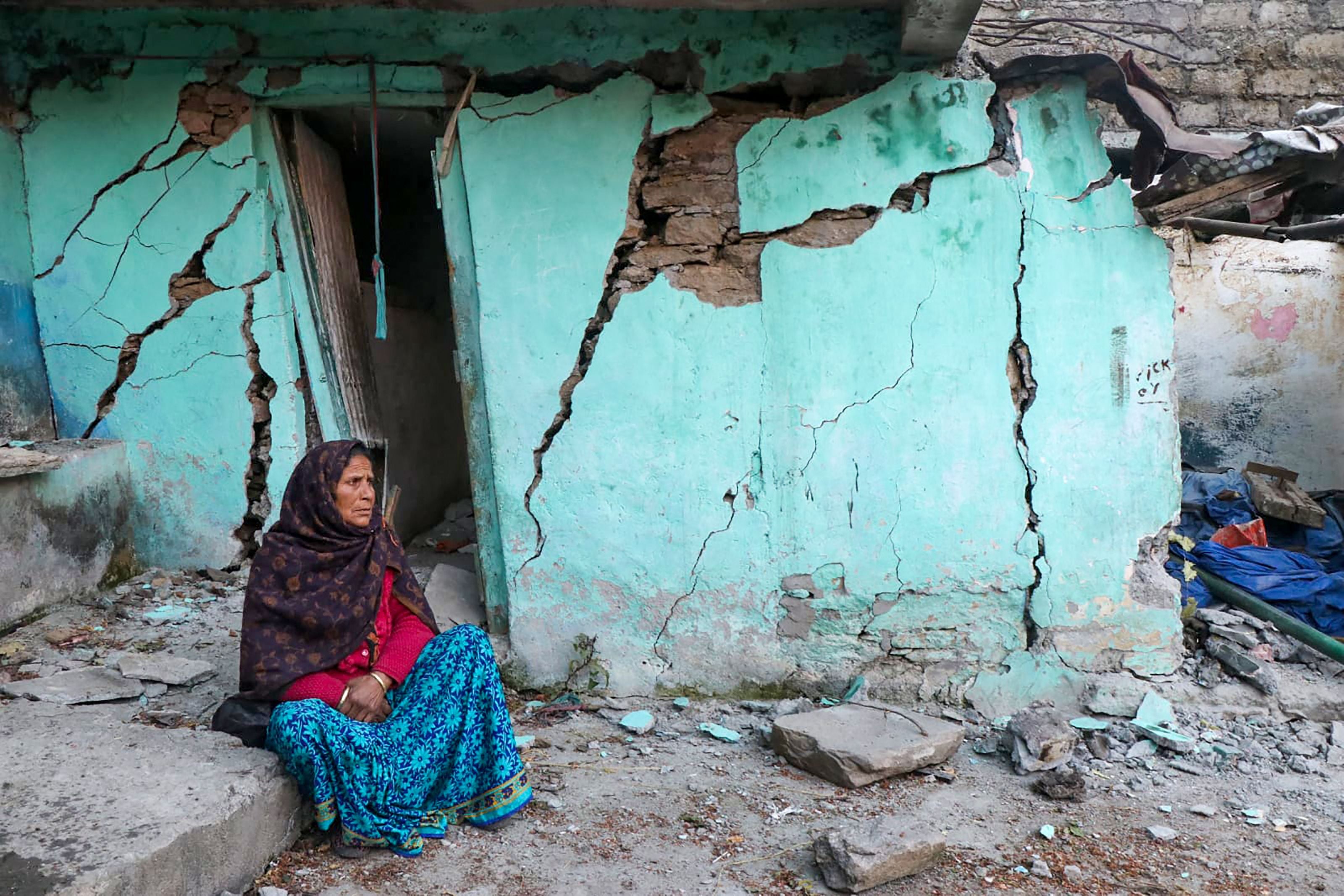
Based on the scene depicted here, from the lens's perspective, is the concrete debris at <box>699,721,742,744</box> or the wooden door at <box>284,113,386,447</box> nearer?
the concrete debris at <box>699,721,742,744</box>

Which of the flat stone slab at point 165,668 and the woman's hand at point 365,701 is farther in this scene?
the flat stone slab at point 165,668

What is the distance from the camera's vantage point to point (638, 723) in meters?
3.14

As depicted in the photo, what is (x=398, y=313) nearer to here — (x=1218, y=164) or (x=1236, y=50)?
(x=1218, y=164)

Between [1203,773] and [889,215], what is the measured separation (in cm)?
211

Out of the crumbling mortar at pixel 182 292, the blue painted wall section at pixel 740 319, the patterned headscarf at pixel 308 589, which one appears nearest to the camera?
the patterned headscarf at pixel 308 589

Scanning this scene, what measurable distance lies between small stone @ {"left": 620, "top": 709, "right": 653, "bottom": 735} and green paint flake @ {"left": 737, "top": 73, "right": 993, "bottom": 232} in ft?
5.81

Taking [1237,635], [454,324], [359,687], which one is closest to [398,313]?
[454,324]

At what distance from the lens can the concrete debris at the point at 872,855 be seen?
2170mm

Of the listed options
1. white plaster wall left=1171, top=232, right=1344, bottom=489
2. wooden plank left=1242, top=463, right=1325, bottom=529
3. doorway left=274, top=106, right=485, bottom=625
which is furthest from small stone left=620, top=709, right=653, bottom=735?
white plaster wall left=1171, top=232, right=1344, bottom=489

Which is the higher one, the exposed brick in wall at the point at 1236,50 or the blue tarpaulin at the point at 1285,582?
the exposed brick in wall at the point at 1236,50

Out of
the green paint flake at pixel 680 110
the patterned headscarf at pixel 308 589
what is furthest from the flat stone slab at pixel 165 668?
the green paint flake at pixel 680 110

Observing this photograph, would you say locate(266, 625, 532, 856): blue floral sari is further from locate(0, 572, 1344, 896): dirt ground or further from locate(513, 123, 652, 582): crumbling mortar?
locate(513, 123, 652, 582): crumbling mortar

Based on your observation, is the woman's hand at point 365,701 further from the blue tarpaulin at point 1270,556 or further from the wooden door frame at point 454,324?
the blue tarpaulin at point 1270,556

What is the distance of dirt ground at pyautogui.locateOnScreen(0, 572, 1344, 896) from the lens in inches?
89.3
